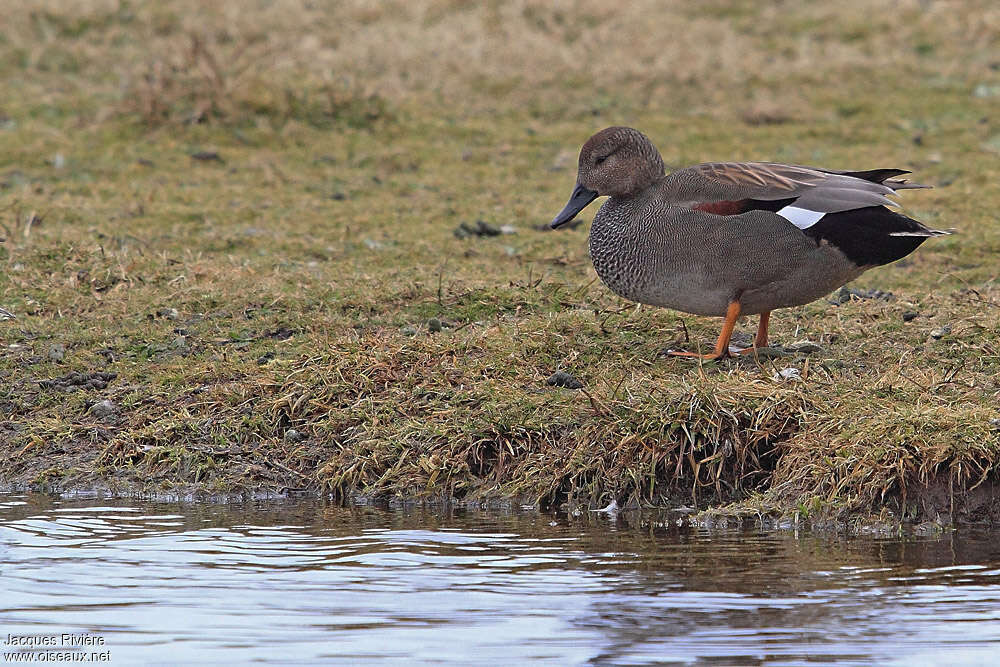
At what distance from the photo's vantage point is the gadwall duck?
6215 mm

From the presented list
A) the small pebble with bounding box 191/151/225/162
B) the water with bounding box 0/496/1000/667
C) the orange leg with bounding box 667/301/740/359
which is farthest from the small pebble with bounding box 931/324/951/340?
the small pebble with bounding box 191/151/225/162

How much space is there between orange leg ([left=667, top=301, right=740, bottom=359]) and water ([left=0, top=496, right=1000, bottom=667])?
4.31 feet

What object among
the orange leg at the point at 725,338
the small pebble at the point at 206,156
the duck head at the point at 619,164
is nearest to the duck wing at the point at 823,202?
the duck head at the point at 619,164

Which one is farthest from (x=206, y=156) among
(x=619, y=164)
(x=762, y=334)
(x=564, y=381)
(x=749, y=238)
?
(x=749, y=238)

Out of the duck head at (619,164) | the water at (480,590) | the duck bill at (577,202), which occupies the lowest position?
the water at (480,590)

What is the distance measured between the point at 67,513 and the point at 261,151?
6.25m

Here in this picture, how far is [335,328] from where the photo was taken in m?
7.28

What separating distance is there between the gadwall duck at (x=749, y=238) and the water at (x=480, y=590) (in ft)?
4.32

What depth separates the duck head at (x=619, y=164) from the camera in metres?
6.65

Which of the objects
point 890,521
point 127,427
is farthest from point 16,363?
point 890,521

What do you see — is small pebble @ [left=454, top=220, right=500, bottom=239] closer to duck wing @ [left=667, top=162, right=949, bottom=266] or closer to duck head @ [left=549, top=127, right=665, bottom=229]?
duck head @ [left=549, top=127, right=665, bottom=229]

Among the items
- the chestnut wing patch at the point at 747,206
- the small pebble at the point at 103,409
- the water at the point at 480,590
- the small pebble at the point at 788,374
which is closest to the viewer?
the water at the point at 480,590

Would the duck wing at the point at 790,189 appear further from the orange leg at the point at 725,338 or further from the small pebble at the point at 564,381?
the small pebble at the point at 564,381

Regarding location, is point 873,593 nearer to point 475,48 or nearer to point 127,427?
point 127,427
